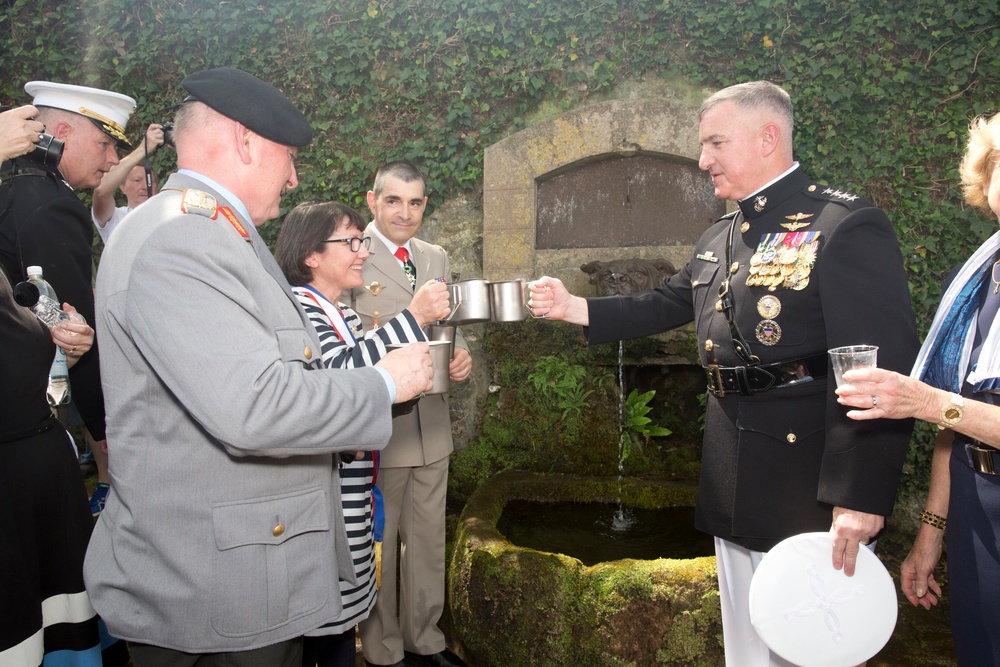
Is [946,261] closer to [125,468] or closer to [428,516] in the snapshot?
[428,516]

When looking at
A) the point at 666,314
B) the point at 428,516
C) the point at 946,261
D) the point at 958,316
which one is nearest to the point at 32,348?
the point at 428,516

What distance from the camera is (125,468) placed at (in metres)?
1.65

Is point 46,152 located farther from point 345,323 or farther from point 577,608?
point 577,608

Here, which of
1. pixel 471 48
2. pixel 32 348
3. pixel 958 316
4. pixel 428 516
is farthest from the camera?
pixel 471 48

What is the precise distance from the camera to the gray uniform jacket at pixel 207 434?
4.95 feet

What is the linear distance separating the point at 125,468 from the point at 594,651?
2113mm

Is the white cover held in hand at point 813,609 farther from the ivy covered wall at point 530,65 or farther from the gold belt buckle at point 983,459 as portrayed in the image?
the ivy covered wall at point 530,65

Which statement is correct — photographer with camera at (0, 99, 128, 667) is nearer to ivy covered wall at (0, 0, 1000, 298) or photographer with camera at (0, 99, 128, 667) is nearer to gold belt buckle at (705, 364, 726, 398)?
gold belt buckle at (705, 364, 726, 398)

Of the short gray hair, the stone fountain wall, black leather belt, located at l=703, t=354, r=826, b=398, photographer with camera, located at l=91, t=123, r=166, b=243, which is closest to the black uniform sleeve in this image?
black leather belt, located at l=703, t=354, r=826, b=398

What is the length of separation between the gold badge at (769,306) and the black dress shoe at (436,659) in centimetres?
214

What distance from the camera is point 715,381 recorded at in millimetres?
2578

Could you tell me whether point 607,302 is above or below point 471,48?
below

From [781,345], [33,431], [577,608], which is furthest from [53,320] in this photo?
[781,345]

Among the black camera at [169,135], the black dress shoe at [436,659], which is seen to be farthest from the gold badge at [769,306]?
the black dress shoe at [436,659]
